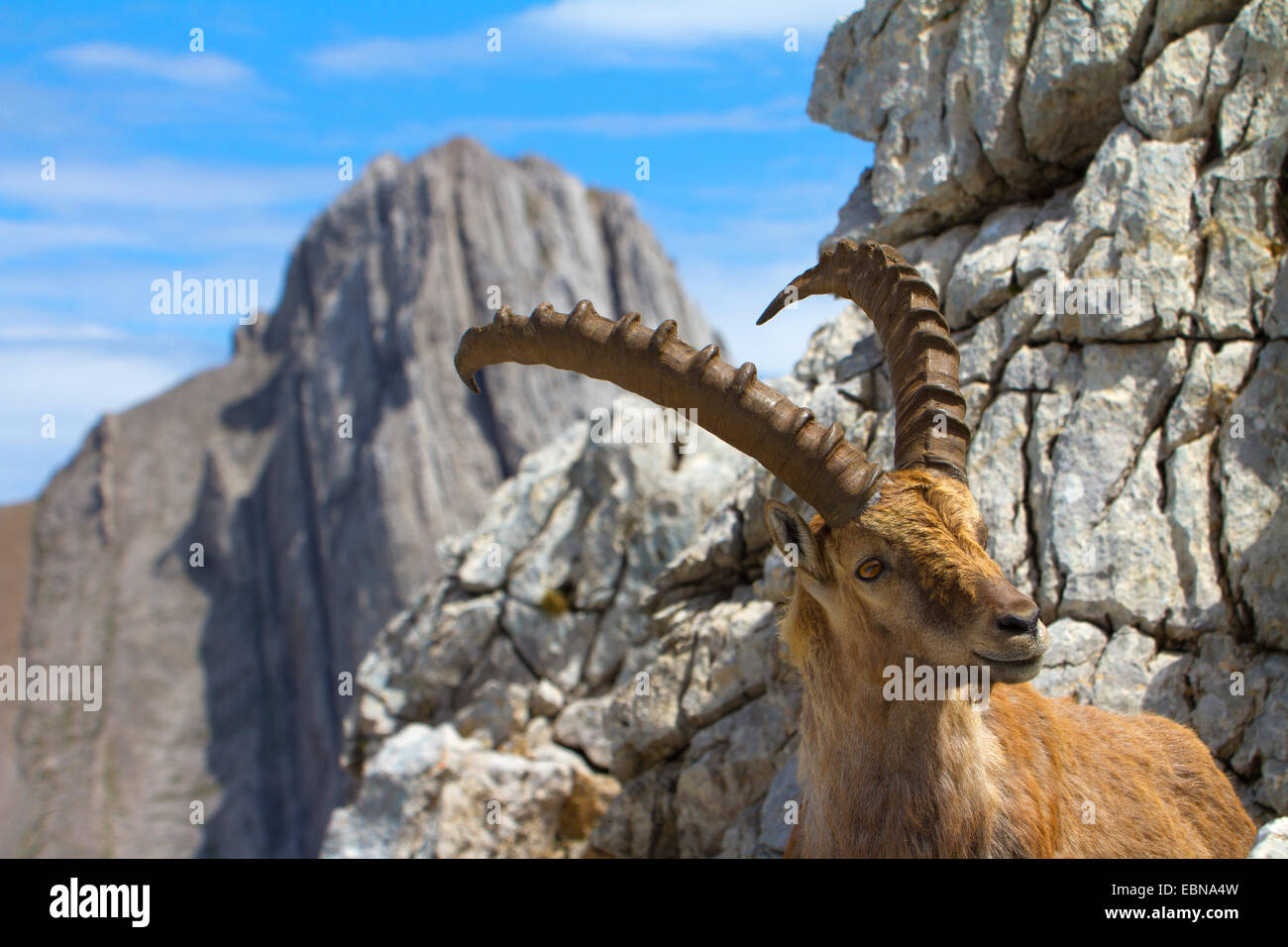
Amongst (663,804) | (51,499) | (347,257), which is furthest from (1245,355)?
(51,499)

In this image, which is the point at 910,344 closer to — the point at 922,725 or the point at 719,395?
the point at 719,395

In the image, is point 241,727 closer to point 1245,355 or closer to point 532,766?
point 532,766

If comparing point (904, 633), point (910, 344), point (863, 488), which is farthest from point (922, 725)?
point (910, 344)

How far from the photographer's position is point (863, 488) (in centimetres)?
662

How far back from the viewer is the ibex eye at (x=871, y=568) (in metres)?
6.59

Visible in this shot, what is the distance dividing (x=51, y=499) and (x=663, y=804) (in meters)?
90.1

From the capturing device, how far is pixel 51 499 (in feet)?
→ 289

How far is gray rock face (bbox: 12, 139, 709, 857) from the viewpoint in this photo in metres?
73.4

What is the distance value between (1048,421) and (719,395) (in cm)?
667

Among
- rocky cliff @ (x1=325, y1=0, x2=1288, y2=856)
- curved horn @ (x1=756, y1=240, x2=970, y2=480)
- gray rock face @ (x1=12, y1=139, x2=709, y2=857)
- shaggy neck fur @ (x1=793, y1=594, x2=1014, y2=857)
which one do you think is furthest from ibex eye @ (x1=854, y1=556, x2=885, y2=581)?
gray rock face @ (x1=12, y1=139, x2=709, y2=857)

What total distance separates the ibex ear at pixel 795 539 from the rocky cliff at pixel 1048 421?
3587mm
